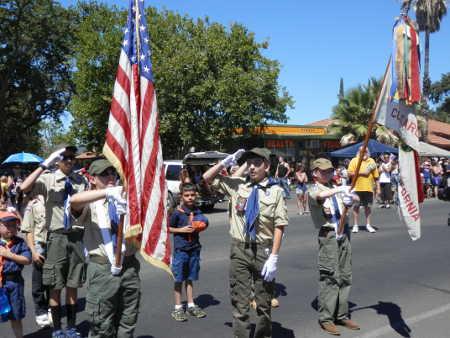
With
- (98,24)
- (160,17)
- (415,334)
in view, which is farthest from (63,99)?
(415,334)

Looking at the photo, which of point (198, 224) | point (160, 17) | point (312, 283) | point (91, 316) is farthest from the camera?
point (160, 17)

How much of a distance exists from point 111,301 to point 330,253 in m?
2.52

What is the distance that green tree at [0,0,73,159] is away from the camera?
33.4 meters

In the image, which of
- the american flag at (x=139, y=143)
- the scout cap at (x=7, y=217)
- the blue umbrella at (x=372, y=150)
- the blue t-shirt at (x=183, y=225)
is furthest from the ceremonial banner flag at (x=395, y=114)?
the blue umbrella at (x=372, y=150)

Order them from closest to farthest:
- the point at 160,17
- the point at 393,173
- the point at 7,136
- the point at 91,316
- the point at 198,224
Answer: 1. the point at 91,316
2. the point at 198,224
3. the point at 393,173
4. the point at 160,17
5. the point at 7,136

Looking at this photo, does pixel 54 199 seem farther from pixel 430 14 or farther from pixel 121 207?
pixel 430 14

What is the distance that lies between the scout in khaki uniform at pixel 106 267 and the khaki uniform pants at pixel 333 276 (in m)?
2.23

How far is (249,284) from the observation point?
4.70m

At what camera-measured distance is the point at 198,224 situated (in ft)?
20.1

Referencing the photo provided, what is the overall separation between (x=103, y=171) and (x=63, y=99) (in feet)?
116

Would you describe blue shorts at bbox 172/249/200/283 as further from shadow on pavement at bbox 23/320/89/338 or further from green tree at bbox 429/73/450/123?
green tree at bbox 429/73/450/123

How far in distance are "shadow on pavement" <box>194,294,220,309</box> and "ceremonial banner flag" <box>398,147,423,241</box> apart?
8.78 ft

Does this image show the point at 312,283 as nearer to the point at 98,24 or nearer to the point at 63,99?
the point at 98,24

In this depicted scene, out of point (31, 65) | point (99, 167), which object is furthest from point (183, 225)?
point (31, 65)
